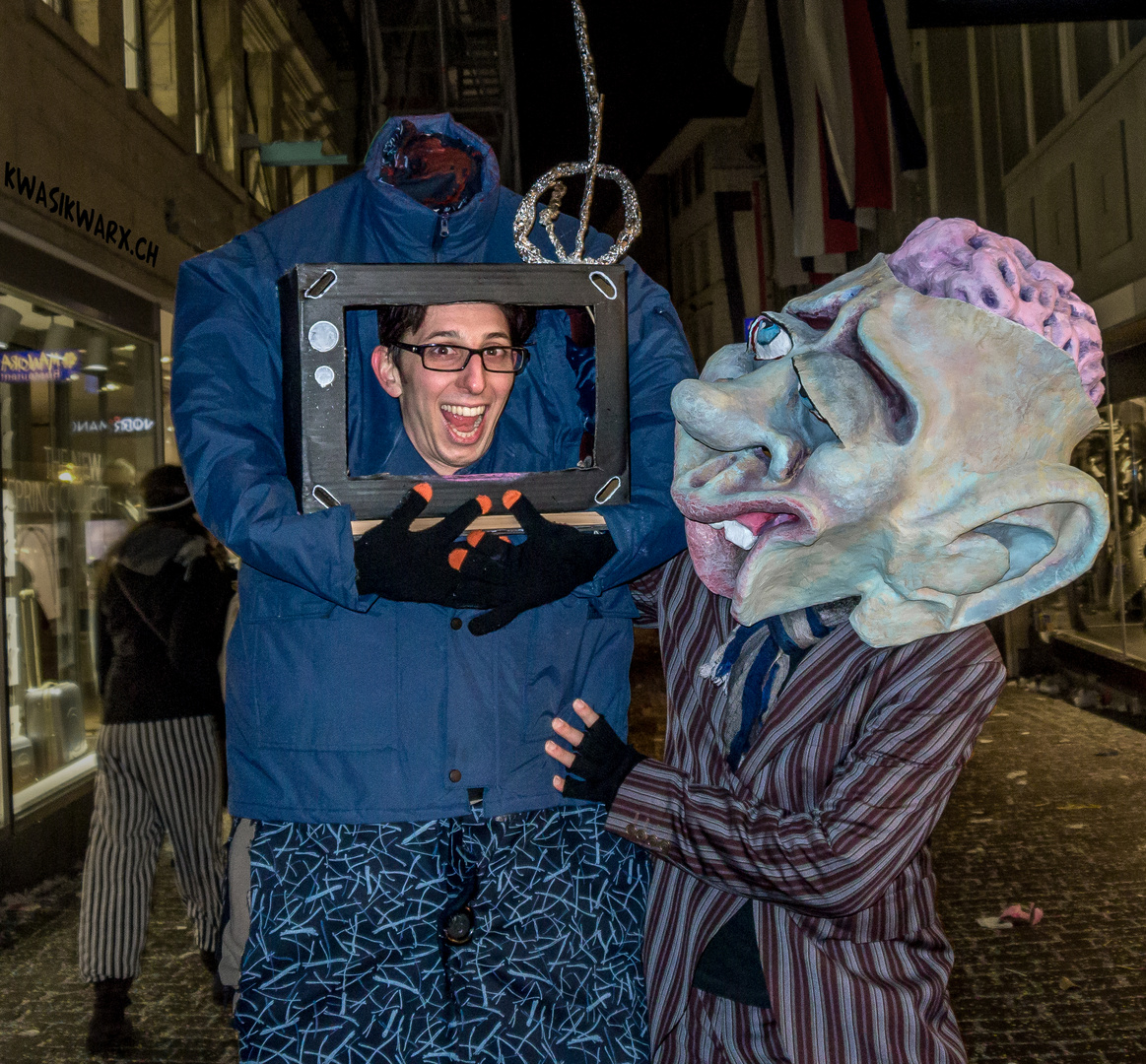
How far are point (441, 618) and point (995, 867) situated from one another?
15.0 feet

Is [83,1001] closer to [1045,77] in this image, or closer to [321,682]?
[321,682]

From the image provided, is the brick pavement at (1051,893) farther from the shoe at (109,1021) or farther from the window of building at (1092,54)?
the window of building at (1092,54)

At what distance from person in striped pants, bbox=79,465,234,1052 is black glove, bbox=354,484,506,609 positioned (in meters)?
3.09

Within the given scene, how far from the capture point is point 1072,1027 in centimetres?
410

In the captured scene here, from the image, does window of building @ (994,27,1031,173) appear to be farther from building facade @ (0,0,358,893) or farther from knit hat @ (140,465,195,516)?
knit hat @ (140,465,195,516)

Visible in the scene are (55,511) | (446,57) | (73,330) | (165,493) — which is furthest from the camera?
(446,57)

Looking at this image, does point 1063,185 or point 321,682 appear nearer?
point 321,682

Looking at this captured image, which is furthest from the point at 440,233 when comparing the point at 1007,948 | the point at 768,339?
the point at 1007,948

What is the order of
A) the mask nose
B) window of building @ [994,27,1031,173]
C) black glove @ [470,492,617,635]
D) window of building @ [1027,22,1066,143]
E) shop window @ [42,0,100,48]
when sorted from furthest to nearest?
window of building @ [994,27,1031,173] → window of building @ [1027,22,1066,143] → shop window @ [42,0,100,48] → black glove @ [470,492,617,635] → the mask nose

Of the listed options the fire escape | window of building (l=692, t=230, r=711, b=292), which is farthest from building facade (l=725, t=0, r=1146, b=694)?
window of building (l=692, t=230, r=711, b=292)

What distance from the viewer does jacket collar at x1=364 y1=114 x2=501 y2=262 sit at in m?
1.82

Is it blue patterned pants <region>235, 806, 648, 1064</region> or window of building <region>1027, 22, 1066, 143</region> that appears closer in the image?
blue patterned pants <region>235, 806, 648, 1064</region>

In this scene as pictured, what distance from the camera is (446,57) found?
7.76 metres

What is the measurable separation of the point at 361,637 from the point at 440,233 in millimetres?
648
